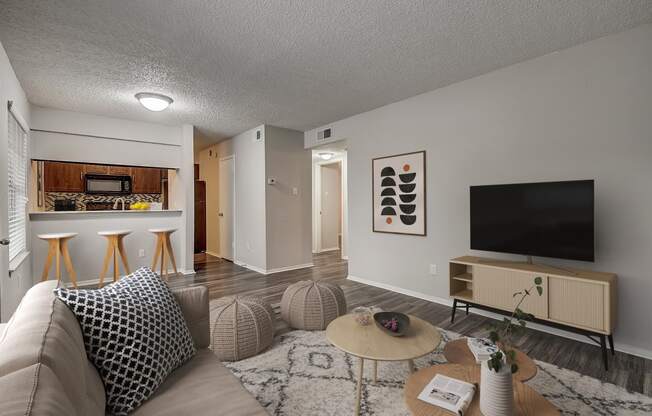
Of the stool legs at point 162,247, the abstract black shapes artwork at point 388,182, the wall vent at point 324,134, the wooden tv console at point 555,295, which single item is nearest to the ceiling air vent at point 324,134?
the wall vent at point 324,134

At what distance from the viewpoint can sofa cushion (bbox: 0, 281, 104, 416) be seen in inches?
25.1

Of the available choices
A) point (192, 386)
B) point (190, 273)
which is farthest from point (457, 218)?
point (190, 273)

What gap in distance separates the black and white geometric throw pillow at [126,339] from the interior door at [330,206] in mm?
6281

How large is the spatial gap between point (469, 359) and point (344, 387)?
2.58 feet

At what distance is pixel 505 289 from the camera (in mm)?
2750

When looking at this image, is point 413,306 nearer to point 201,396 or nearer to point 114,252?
point 201,396

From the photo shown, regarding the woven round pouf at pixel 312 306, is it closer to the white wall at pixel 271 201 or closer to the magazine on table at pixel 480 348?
the magazine on table at pixel 480 348

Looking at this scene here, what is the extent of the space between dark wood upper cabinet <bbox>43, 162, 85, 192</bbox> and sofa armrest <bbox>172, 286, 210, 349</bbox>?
14.8 ft

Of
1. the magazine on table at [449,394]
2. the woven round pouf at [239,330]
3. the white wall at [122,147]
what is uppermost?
the white wall at [122,147]

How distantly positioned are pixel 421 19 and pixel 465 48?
66cm

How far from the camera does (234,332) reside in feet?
7.60

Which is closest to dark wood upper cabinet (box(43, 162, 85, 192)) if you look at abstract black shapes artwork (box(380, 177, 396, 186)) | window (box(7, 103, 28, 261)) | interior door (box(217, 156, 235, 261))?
window (box(7, 103, 28, 261))

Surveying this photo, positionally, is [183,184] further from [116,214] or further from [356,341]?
[356,341]

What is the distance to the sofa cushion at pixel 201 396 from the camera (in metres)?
1.14
